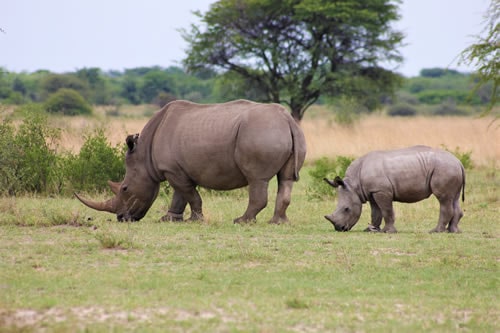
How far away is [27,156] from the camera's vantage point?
16.0 metres

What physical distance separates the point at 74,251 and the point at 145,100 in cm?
5727

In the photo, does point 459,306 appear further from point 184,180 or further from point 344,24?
point 344,24

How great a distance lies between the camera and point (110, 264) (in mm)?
8570

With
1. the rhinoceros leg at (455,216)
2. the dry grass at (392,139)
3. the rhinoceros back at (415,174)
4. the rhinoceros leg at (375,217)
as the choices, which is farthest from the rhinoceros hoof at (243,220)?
the dry grass at (392,139)

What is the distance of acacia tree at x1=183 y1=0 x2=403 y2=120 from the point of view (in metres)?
34.7

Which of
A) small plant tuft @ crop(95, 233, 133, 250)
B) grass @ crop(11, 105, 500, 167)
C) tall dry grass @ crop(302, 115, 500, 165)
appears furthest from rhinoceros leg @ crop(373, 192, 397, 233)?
tall dry grass @ crop(302, 115, 500, 165)

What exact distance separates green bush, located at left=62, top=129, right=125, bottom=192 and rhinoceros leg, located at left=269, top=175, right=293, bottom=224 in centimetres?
499

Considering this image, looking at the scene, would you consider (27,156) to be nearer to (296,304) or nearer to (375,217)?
(375,217)

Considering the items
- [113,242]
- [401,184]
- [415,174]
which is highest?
[415,174]

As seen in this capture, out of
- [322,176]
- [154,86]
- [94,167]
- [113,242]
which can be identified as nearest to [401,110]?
[154,86]

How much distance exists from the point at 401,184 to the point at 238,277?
143 inches

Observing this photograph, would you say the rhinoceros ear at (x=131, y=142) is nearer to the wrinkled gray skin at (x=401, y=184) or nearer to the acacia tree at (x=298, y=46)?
the wrinkled gray skin at (x=401, y=184)

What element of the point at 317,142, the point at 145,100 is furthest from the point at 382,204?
the point at 145,100

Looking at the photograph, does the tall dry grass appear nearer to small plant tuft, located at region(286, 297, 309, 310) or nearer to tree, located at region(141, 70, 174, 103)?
small plant tuft, located at region(286, 297, 309, 310)
